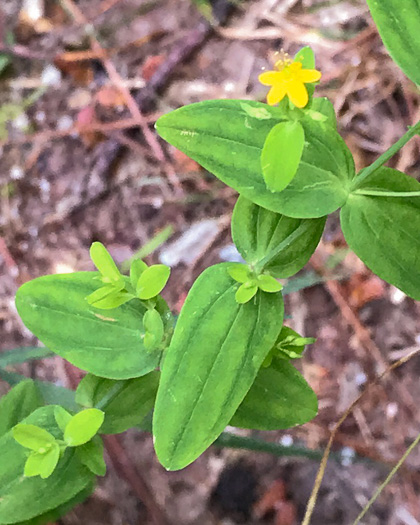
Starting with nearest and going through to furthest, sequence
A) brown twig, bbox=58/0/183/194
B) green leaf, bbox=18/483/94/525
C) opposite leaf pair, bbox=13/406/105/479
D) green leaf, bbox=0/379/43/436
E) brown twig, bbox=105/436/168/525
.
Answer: opposite leaf pair, bbox=13/406/105/479, green leaf, bbox=0/379/43/436, green leaf, bbox=18/483/94/525, brown twig, bbox=105/436/168/525, brown twig, bbox=58/0/183/194

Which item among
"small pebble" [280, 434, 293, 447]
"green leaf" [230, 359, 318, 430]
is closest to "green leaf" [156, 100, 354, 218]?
"green leaf" [230, 359, 318, 430]

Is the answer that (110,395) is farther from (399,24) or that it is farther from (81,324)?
(399,24)

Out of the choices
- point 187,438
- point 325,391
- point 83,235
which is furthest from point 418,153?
point 187,438

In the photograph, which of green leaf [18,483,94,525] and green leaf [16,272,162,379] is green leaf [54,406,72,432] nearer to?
green leaf [16,272,162,379]

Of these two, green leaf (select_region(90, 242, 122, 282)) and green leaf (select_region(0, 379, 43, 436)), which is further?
green leaf (select_region(0, 379, 43, 436))

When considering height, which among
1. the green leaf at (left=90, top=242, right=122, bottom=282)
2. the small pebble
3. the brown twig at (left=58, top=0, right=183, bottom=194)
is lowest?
the small pebble

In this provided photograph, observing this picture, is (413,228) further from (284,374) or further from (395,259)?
(284,374)

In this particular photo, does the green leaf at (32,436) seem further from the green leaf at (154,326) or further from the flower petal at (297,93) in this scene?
the flower petal at (297,93)

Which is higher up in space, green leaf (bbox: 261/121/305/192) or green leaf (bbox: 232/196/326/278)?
green leaf (bbox: 261/121/305/192)
